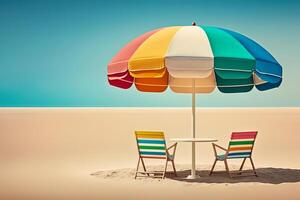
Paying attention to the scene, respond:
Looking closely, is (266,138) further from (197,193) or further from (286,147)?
(197,193)

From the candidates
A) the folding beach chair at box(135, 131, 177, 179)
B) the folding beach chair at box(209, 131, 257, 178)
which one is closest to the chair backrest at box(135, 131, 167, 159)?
the folding beach chair at box(135, 131, 177, 179)

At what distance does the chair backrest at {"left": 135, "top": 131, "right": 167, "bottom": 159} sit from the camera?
9.50m

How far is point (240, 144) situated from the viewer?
9.77m

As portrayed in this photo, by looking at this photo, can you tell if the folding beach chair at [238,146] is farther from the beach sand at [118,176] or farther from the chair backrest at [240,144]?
the beach sand at [118,176]

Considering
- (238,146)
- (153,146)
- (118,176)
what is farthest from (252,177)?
(118,176)

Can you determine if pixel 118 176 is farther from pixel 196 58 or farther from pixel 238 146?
pixel 196 58

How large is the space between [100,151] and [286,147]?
16.8ft

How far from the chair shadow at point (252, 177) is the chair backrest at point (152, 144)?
54 centimetres

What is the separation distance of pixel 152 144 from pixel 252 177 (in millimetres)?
1693

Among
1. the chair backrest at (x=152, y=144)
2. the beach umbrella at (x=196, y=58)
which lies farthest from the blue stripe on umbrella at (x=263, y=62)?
the chair backrest at (x=152, y=144)

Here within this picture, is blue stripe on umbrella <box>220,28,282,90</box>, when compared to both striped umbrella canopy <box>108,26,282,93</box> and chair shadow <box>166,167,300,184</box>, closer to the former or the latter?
striped umbrella canopy <box>108,26,282,93</box>

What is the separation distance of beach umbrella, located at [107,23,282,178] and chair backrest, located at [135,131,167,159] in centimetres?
85

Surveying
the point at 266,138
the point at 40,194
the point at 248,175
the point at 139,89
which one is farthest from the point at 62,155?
the point at 266,138

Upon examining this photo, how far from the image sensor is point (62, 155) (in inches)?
580
